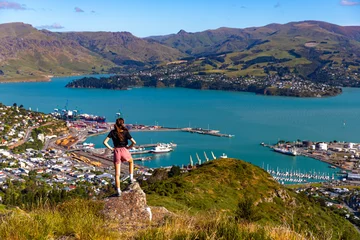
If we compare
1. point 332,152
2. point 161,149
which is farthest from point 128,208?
point 332,152

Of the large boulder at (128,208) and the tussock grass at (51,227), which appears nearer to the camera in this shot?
the tussock grass at (51,227)

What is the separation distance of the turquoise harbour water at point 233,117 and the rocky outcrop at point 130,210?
113 feet

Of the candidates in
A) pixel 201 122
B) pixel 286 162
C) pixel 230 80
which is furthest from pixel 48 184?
pixel 230 80

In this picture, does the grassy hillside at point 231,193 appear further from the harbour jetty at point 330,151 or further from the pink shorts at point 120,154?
the harbour jetty at point 330,151

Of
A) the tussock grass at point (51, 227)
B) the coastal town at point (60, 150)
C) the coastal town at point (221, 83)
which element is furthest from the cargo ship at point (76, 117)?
the tussock grass at point (51, 227)

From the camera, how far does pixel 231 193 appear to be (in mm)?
12727

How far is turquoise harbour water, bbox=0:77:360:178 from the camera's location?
4306cm

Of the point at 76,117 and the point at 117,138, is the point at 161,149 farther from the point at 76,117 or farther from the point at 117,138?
the point at 117,138

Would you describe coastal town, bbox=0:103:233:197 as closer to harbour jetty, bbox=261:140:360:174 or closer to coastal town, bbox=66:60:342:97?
harbour jetty, bbox=261:140:360:174

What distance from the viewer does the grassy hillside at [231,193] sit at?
33.2 feet

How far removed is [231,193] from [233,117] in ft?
175

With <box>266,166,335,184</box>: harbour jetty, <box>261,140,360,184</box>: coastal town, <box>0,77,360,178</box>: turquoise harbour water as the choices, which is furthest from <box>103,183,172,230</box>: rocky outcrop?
<box>0,77,360,178</box>: turquoise harbour water

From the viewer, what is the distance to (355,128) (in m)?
56.9

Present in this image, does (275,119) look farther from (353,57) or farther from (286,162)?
(353,57)
